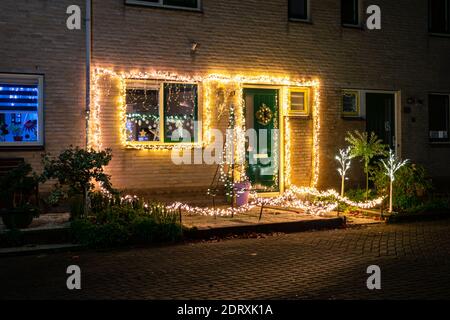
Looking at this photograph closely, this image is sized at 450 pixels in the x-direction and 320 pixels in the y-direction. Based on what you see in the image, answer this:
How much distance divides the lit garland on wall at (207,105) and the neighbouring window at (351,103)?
1021mm

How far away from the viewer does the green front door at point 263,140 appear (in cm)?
1473

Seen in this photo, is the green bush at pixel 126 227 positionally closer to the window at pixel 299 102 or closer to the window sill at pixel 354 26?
the window at pixel 299 102

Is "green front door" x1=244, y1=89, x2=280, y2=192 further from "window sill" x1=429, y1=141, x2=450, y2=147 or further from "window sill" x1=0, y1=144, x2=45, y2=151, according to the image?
"window sill" x1=429, y1=141, x2=450, y2=147

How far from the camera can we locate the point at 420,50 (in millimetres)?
17297

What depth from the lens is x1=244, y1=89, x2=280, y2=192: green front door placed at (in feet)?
48.3

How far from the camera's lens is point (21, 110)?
12.2 meters

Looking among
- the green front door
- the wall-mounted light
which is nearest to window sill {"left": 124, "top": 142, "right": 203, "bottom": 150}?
the green front door

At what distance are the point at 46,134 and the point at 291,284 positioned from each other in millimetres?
6915

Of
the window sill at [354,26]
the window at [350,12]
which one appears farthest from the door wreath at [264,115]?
the window at [350,12]

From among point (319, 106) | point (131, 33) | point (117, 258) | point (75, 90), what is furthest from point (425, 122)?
point (117, 258)

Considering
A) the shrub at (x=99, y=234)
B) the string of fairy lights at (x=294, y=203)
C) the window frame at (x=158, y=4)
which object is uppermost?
the window frame at (x=158, y=4)

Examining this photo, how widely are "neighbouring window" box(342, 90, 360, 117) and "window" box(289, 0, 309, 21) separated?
89.0 inches

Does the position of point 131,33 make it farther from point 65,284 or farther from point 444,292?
point 444,292

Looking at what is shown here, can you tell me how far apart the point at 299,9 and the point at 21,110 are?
7.41 meters
